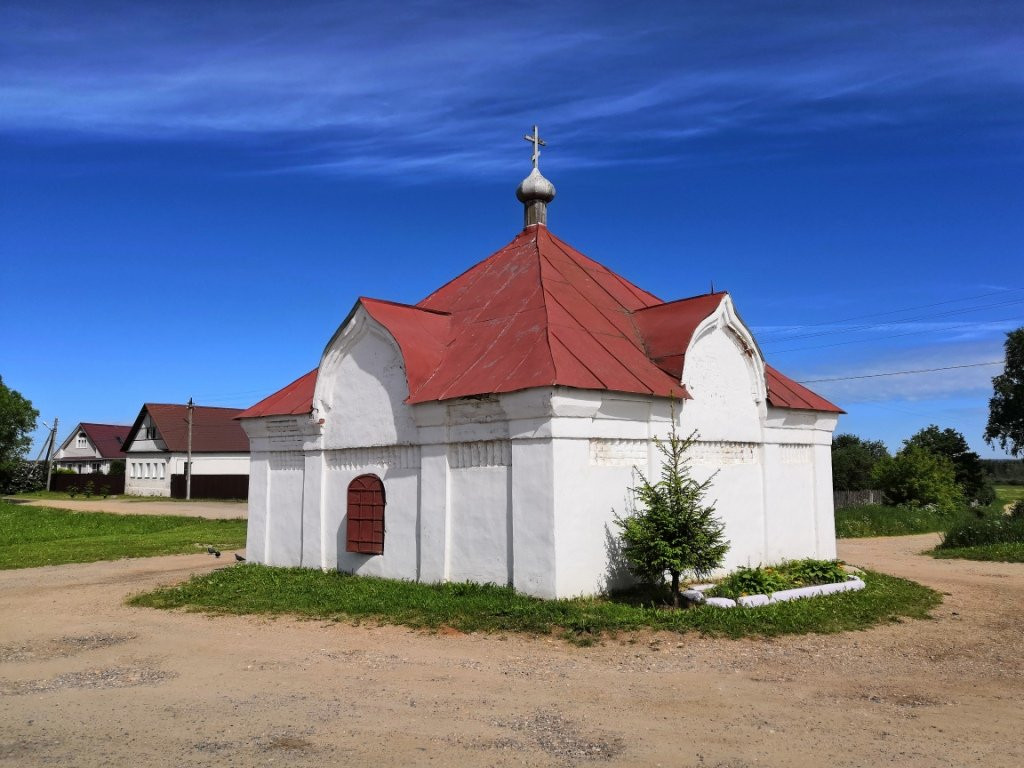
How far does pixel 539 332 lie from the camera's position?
433 inches

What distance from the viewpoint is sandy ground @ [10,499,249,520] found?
3123 centimetres

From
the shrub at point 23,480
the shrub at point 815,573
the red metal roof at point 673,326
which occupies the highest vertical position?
the red metal roof at point 673,326

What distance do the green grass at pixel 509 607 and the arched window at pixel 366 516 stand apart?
1.66 ft

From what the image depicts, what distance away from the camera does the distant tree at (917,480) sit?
33.2 meters

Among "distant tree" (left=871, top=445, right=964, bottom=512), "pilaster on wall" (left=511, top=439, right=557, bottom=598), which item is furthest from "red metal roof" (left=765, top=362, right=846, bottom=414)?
"distant tree" (left=871, top=445, right=964, bottom=512)

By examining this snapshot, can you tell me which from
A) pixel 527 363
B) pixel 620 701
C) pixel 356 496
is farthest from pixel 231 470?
pixel 620 701

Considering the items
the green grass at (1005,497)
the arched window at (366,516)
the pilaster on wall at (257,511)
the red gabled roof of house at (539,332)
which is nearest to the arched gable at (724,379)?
the red gabled roof of house at (539,332)

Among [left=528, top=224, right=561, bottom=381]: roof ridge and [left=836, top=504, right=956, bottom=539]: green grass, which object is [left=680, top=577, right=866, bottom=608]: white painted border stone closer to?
[left=528, top=224, right=561, bottom=381]: roof ridge

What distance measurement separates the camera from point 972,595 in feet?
39.3

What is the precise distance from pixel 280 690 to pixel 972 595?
10.5 metres

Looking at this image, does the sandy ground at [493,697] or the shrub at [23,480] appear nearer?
the sandy ground at [493,697]

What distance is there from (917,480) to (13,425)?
4617 cm

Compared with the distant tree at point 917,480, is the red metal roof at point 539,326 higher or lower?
higher

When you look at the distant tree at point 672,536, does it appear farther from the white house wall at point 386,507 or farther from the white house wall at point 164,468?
the white house wall at point 164,468
